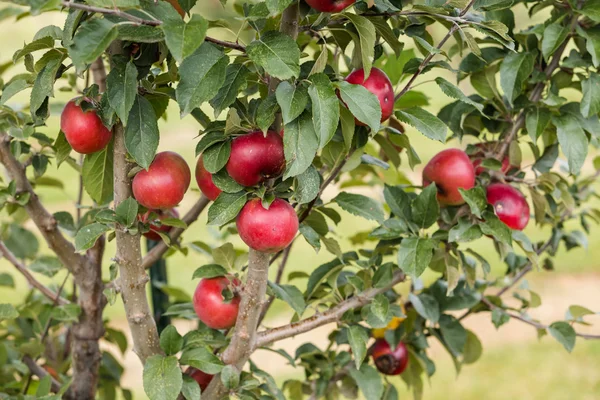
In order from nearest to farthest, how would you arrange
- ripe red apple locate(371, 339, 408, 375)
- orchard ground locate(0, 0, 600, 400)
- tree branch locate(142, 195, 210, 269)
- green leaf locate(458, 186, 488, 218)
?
1. green leaf locate(458, 186, 488, 218)
2. tree branch locate(142, 195, 210, 269)
3. ripe red apple locate(371, 339, 408, 375)
4. orchard ground locate(0, 0, 600, 400)

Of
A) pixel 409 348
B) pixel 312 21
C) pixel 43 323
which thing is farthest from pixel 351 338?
pixel 43 323

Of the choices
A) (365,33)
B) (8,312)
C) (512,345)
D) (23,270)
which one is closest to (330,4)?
(365,33)

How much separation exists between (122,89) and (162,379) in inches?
12.3

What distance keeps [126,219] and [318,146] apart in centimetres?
22

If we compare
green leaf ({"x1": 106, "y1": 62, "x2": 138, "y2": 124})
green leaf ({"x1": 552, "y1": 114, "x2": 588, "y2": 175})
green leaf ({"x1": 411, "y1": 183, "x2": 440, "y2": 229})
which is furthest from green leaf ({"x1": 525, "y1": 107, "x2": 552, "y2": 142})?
green leaf ({"x1": 106, "y1": 62, "x2": 138, "y2": 124})

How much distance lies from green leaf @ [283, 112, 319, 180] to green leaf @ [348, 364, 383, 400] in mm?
439

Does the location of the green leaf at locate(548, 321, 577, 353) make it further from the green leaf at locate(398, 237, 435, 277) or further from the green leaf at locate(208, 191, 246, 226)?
the green leaf at locate(208, 191, 246, 226)

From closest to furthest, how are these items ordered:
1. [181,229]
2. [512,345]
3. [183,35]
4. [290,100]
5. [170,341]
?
1. [183,35]
2. [290,100]
3. [170,341]
4. [181,229]
5. [512,345]

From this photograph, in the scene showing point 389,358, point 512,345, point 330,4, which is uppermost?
point 330,4

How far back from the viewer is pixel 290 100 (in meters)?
0.60

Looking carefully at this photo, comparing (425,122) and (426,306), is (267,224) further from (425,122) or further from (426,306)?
(426,306)

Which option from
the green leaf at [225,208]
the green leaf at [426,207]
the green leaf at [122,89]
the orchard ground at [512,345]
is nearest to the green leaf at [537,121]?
the green leaf at [426,207]

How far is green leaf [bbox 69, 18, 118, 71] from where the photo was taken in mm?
502

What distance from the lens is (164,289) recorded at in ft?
3.88
